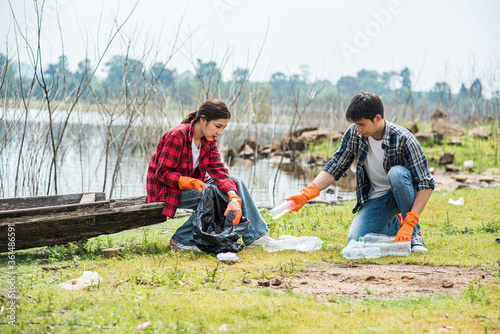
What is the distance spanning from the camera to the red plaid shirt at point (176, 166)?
3859mm

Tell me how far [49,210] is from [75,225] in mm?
296

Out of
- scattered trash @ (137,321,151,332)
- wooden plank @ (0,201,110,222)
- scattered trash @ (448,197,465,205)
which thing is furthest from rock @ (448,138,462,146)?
scattered trash @ (137,321,151,332)

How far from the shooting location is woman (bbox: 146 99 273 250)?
380cm

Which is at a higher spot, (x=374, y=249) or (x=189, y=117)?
(x=189, y=117)

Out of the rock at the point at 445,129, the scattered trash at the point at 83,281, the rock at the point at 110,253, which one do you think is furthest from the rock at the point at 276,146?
the scattered trash at the point at 83,281

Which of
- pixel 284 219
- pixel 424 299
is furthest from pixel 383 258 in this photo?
pixel 284 219

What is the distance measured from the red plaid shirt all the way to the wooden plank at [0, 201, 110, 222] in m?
0.54

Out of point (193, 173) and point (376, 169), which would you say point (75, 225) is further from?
point (376, 169)

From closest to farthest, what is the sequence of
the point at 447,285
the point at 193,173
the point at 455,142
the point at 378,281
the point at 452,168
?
the point at 447,285
the point at 378,281
the point at 193,173
the point at 452,168
the point at 455,142

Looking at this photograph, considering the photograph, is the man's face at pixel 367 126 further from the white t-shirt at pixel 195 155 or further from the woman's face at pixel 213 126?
the white t-shirt at pixel 195 155

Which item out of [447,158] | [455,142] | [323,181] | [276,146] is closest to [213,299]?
[323,181]

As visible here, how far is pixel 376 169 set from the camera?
3.99 m

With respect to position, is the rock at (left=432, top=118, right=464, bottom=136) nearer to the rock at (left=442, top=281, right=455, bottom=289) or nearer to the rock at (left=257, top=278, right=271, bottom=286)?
the rock at (left=442, top=281, right=455, bottom=289)

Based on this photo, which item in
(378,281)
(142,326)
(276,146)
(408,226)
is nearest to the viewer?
(142,326)
